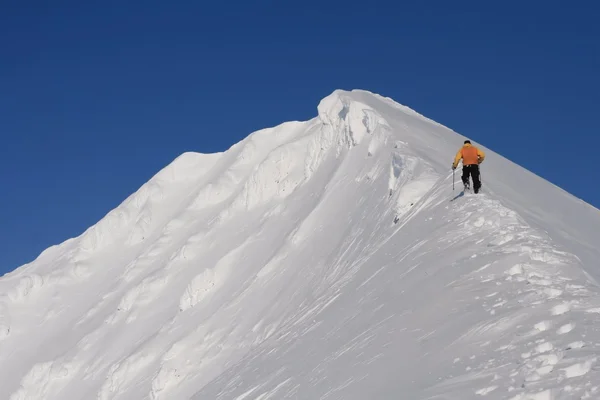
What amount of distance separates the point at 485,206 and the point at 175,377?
23807 mm

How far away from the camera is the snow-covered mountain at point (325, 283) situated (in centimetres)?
1226

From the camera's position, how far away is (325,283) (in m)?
30.7

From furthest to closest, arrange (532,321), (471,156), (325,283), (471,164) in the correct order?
(325,283) < (471,156) < (471,164) < (532,321)

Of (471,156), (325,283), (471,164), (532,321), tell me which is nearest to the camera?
(532,321)

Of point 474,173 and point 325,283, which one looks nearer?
point 474,173

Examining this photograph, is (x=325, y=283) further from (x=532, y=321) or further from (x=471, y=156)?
(x=532, y=321)

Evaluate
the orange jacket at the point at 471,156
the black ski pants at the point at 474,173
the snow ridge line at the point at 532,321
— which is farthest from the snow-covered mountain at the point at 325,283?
the orange jacket at the point at 471,156

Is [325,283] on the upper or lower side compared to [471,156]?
upper

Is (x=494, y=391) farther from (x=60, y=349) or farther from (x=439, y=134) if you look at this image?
(x=60, y=349)

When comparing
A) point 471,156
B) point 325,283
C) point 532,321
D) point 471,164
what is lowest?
point 532,321

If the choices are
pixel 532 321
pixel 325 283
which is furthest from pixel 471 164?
pixel 325 283

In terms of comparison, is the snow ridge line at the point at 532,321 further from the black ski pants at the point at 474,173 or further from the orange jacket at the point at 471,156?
the orange jacket at the point at 471,156

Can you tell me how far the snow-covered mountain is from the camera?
12.3 m

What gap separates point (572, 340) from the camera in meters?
10.4
